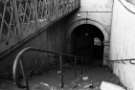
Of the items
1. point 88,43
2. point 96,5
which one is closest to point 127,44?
point 96,5

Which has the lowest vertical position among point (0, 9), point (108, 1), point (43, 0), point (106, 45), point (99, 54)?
point (99, 54)

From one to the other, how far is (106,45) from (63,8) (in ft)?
13.9

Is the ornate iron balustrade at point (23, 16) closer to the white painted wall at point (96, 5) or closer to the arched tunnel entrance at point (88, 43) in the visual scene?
the white painted wall at point (96, 5)

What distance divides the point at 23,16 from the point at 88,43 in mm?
10608

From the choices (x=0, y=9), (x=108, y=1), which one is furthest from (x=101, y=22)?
(x=0, y=9)

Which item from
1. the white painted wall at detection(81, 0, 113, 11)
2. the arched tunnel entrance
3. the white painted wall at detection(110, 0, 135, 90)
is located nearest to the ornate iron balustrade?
the white painted wall at detection(110, 0, 135, 90)

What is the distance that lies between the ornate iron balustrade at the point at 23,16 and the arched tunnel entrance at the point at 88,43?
5.06 metres

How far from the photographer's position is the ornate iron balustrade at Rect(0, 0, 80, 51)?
313 centimetres

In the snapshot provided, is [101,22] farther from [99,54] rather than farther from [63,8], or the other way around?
[99,54]

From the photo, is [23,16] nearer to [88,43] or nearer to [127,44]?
[127,44]

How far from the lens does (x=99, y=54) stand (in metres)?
14.5

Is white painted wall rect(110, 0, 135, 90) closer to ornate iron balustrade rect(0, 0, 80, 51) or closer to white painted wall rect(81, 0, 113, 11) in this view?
ornate iron balustrade rect(0, 0, 80, 51)

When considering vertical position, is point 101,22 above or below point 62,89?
above

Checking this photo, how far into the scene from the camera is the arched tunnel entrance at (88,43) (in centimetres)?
1132
